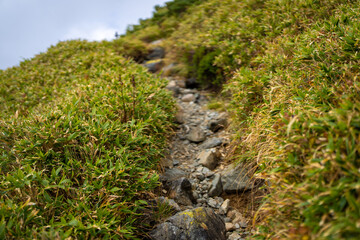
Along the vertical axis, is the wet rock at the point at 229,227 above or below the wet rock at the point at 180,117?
below

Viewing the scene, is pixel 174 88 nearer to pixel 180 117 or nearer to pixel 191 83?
pixel 191 83

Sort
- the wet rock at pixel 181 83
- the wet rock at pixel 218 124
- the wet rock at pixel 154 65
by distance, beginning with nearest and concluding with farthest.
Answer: the wet rock at pixel 218 124 → the wet rock at pixel 181 83 → the wet rock at pixel 154 65

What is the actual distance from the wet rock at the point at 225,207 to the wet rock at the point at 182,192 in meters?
0.43

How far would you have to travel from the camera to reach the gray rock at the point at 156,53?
1077 centimetres

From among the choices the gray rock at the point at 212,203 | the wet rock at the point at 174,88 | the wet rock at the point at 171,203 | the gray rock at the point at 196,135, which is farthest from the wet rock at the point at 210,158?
the wet rock at the point at 174,88

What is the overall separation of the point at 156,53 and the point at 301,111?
30.3ft

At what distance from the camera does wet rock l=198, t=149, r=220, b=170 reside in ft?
14.1

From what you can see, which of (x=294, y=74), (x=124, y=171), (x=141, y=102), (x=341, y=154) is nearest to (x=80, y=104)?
(x=141, y=102)

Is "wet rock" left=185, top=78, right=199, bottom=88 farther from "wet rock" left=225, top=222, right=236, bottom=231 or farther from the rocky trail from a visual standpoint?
"wet rock" left=225, top=222, right=236, bottom=231

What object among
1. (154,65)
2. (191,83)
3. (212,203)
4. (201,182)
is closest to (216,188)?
(212,203)

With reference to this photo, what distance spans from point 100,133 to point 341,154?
9.34ft

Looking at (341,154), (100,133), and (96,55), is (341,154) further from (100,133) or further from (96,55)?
(96,55)

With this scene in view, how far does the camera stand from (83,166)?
9.79 ft

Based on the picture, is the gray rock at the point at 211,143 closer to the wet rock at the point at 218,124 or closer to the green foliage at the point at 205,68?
the wet rock at the point at 218,124
